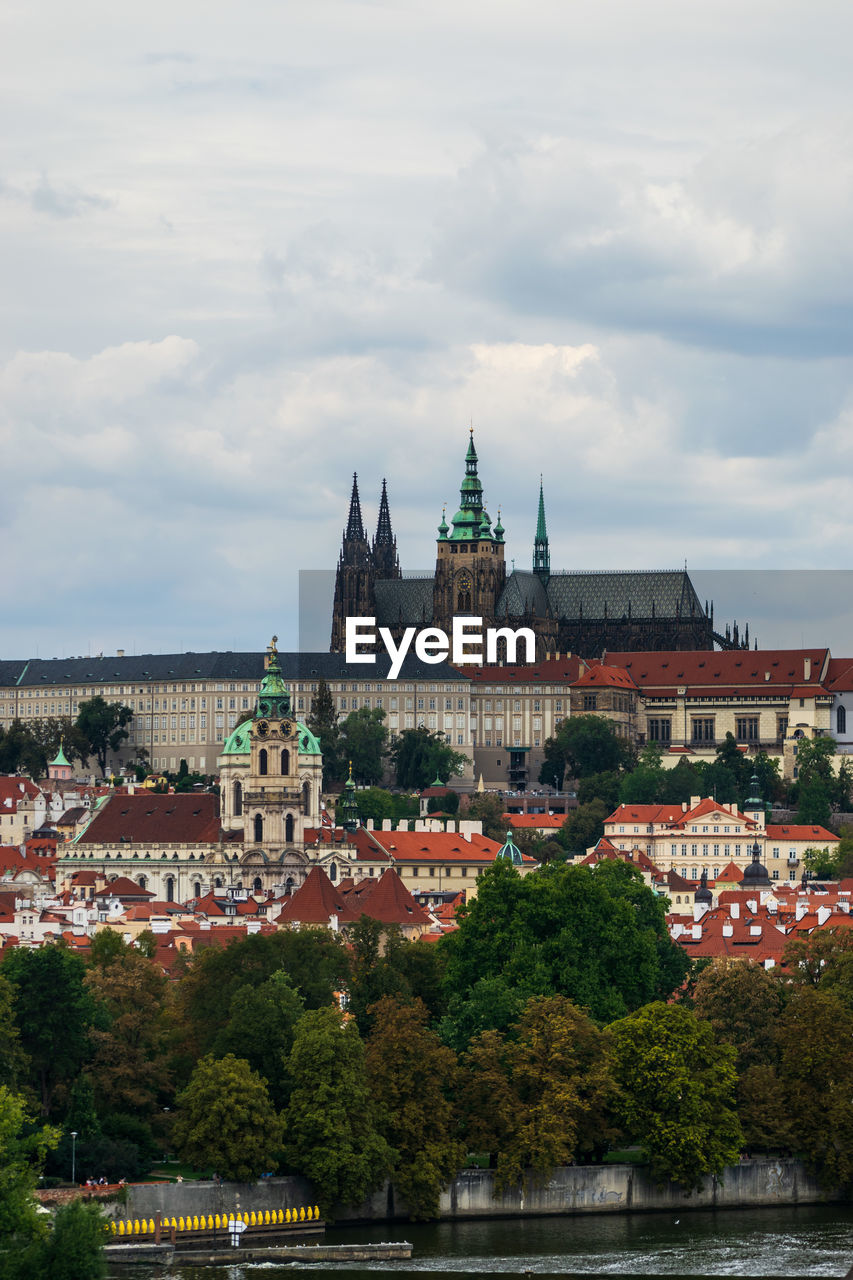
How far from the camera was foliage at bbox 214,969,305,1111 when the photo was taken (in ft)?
263

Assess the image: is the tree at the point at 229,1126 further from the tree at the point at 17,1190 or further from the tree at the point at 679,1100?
the tree at the point at 679,1100

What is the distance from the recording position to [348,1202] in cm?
7688

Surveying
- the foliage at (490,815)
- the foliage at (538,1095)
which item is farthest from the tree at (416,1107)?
the foliage at (490,815)

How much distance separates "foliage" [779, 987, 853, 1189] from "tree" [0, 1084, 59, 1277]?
19.7 metres

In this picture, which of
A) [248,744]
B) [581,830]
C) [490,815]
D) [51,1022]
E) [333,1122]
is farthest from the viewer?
[490,815]

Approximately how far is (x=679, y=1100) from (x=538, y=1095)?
10.9 ft

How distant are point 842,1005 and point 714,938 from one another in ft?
94.0

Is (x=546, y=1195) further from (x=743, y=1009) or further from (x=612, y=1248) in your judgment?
(x=743, y=1009)

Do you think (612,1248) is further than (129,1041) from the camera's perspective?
No

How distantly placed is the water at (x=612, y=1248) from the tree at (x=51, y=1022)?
27.1 ft

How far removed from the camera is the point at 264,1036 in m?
80.9

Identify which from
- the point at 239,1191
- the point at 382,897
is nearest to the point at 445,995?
the point at 239,1191

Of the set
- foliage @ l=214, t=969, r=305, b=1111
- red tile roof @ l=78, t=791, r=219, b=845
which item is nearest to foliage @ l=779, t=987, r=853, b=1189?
foliage @ l=214, t=969, r=305, b=1111

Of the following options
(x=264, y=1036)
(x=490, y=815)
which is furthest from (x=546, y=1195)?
(x=490, y=815)
